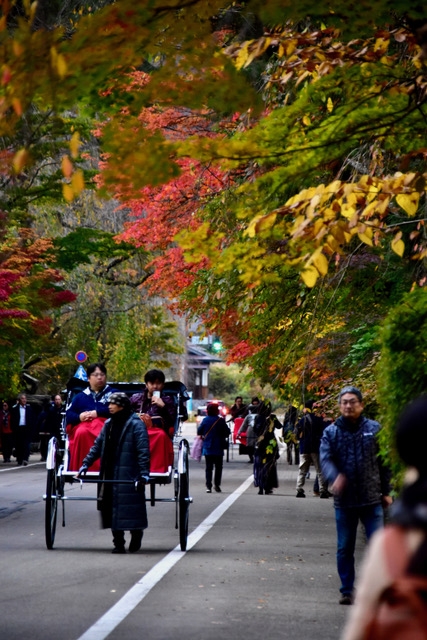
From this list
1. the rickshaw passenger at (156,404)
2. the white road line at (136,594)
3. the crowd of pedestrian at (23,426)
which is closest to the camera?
the white road line at (136,594)

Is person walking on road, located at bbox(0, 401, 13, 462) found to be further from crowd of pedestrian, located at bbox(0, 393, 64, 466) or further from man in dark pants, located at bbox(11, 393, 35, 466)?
man in dark pants, located at bbox(11, 393, 35, 466)

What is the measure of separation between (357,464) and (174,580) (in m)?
2.16

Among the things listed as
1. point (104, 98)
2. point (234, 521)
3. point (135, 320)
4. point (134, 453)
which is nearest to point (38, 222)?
point (135, 320)

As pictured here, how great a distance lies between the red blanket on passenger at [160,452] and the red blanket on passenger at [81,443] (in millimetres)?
625

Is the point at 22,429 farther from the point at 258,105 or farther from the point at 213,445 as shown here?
the point at 258,105

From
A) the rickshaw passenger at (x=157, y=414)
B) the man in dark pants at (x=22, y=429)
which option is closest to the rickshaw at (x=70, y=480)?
the rickshaw passenger at (x=157, y=414)

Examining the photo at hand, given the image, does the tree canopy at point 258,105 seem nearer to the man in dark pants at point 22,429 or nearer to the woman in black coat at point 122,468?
the woman in black coat at point 122,468

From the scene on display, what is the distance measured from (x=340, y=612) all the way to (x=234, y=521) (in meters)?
8.15

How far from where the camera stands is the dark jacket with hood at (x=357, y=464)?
33.1ft

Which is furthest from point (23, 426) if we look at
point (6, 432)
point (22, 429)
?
point (6, 432)

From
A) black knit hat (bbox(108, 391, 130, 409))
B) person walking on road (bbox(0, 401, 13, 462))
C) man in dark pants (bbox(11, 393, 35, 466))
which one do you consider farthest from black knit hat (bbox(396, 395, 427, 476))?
person walking on road (bbox(0, 401, 13, 462))

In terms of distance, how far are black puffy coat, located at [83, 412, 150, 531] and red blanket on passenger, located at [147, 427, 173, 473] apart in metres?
0.61

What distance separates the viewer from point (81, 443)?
45.4 feet

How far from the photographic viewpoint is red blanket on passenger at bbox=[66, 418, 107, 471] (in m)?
13.8
